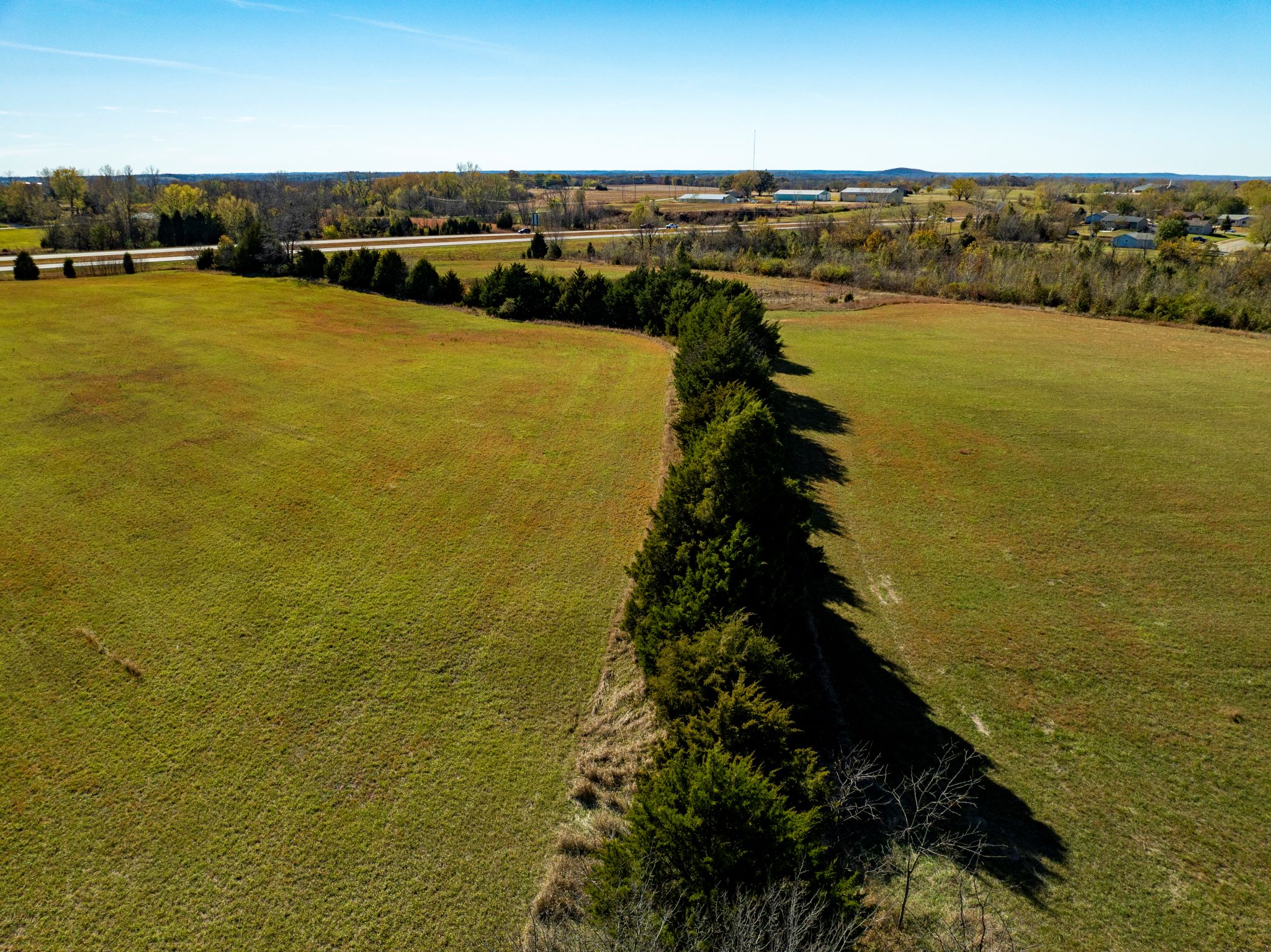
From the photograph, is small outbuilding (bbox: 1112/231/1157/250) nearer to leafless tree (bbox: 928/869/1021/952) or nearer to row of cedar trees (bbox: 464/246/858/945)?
Result: row of cedar trees (bbox: 464/246/858/945)

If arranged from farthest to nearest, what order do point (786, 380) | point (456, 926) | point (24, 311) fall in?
1. point (24, 311)
2. point (786, 380)
3. point (456, 926)

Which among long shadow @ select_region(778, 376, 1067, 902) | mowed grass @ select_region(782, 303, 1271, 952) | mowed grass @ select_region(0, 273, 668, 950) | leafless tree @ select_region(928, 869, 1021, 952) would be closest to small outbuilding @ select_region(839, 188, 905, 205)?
mowed grass @ select_region(782, 303, 1271, 952)

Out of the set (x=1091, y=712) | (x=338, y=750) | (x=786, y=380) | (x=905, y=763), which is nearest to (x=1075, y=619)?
(x=1091, y=712)

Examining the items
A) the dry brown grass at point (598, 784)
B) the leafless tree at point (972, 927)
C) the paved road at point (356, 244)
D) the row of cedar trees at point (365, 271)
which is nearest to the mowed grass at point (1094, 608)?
the leafless tree at point (972, 927)

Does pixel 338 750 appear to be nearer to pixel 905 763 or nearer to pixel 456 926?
pixel 456 926

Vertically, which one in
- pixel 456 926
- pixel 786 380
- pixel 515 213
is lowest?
pixel 456 926

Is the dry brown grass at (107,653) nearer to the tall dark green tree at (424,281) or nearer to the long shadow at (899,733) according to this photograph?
the long shadow at (899,733)
